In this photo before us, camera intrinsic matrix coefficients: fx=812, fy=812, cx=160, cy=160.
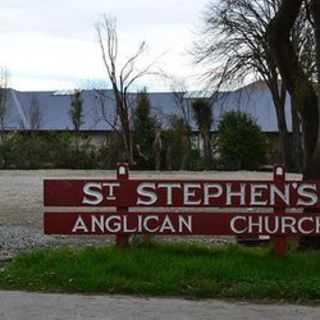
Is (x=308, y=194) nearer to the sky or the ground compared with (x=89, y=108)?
nearer to the ground

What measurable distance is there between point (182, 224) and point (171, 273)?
131 cm

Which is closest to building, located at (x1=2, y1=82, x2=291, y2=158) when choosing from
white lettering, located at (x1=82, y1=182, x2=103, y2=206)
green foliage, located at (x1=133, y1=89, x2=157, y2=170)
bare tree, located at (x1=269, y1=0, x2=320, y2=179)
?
green foliage, located at (x1=133, y1=89, x2=157, y2=170)

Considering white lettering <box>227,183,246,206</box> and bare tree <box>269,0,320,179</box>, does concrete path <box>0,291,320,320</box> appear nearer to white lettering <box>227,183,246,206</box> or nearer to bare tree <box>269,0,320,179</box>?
white lettering <box>227,183,246,206</box>

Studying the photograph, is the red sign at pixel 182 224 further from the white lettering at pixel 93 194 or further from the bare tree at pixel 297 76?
the bare tree at pixel 297 76

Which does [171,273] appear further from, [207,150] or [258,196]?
[207,150]

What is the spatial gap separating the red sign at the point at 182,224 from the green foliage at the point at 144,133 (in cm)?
4192

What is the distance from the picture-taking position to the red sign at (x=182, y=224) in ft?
36.4

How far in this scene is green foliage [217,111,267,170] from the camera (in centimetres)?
5431

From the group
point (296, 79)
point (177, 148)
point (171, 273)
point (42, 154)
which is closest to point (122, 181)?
point (171, 273)

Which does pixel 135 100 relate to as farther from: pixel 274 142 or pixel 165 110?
pixel 165 110

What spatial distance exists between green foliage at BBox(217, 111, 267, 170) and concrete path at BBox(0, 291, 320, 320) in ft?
149

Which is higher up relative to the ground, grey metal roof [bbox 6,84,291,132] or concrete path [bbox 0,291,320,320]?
grey metal roof [bbox 6,84,291,132]

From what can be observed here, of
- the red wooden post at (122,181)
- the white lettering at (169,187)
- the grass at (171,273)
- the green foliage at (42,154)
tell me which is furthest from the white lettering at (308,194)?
the green foliage at (42,154)

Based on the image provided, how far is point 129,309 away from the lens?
27.8ft
